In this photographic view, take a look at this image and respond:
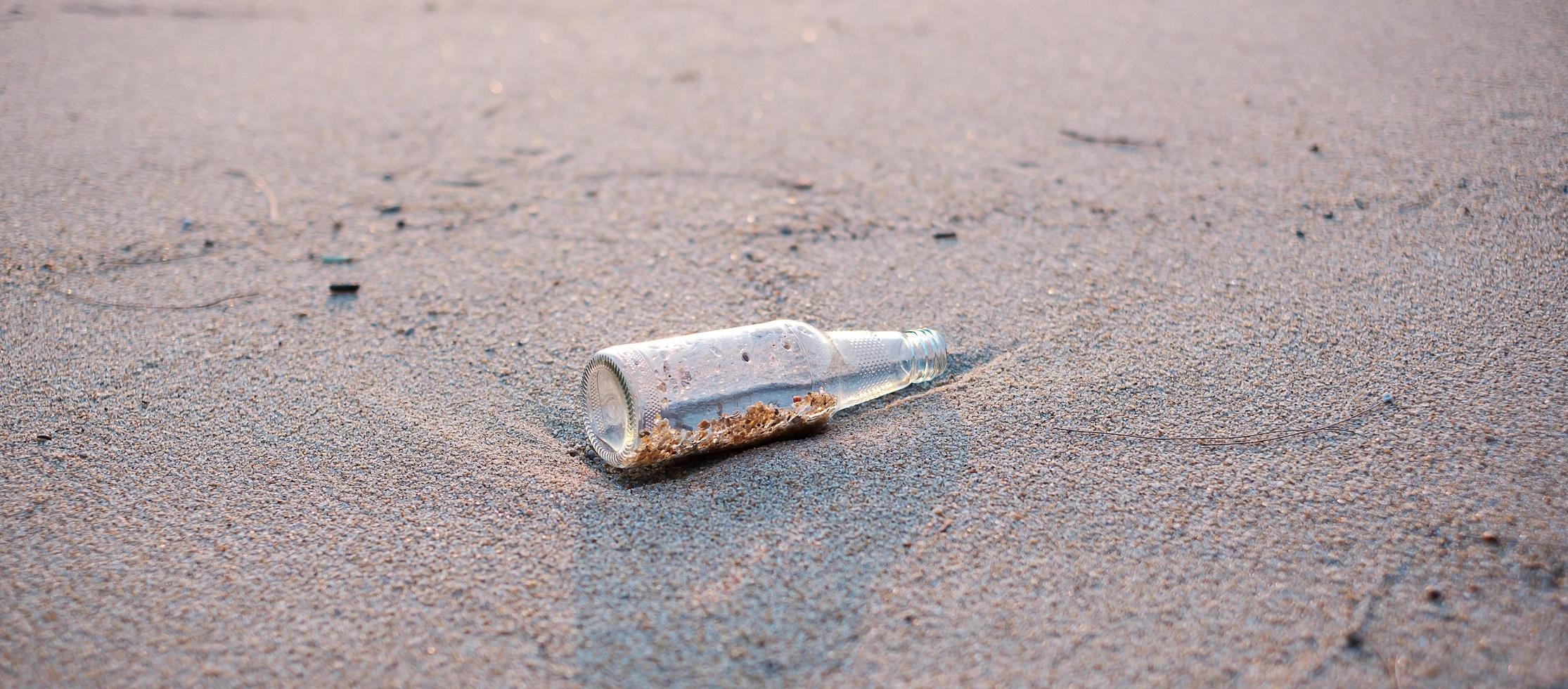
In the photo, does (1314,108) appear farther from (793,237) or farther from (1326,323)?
(793,237)

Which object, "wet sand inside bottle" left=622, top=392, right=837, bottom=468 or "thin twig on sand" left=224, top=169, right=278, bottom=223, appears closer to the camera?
"wet sand inside bottle" left=622, top=392, right=837, bottom=468

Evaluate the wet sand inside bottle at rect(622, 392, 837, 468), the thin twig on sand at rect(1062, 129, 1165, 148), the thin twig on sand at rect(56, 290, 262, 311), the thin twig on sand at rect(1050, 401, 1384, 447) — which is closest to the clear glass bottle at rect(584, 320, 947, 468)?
the wet sand inside bottle at rect(622, 392, 837, 468)

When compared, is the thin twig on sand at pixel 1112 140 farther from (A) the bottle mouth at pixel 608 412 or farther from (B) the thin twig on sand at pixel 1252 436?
(A) the bottle mouth at pixel 608 412

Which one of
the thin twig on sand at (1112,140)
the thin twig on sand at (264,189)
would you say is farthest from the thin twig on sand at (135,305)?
the thin twig on sand at (1112,140)

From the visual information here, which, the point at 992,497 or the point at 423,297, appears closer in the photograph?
the point at 992,497

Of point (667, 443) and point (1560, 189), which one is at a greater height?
point (1560, 189)

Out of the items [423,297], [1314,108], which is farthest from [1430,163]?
[423,297]

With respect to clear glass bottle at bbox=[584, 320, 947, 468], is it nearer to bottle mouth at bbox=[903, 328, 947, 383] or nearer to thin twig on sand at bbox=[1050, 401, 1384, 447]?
bottle mouth at bbox=[903, 328, 947, 383]

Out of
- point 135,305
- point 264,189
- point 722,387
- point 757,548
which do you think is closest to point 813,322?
point 722,387
